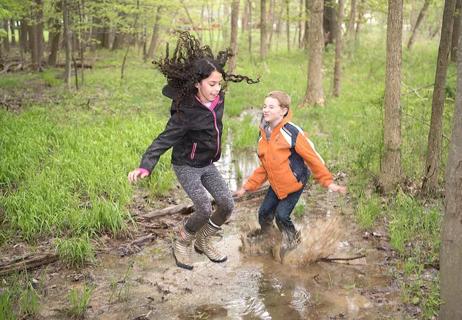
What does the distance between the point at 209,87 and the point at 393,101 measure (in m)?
3.21

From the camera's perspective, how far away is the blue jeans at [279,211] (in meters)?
5.28

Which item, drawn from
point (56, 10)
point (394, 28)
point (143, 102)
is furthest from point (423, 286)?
point (56, 10)

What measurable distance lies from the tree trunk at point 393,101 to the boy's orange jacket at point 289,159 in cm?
208

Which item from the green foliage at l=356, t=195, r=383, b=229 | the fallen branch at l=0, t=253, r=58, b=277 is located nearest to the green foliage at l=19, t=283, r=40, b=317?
the fallen branch at l=0, t=253, r=58, b=277

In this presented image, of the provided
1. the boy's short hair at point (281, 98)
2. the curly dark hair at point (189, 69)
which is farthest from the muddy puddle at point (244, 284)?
the curly dark hair at point (189, 69)

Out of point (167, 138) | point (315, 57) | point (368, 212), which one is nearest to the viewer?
point (167, 138)

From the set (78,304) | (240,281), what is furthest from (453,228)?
(78,304)

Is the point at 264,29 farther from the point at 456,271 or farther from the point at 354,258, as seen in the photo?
the point at 456,271

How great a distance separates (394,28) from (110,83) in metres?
13.2

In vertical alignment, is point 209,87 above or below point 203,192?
above

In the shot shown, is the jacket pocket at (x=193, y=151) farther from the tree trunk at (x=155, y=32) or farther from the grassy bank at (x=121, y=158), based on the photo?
the tree trunk at (x=155, y=32)

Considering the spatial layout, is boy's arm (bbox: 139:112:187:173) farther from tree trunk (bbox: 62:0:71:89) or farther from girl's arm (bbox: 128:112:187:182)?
tree trunk (bbox: 62:0:71:89)

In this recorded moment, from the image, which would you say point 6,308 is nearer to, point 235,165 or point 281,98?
point 281,98

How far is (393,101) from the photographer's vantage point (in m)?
6.62
